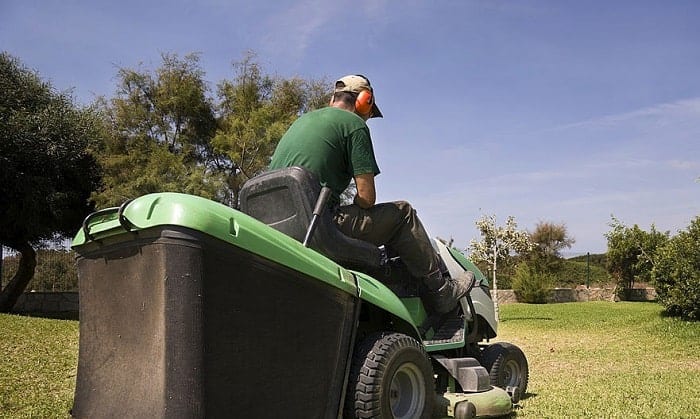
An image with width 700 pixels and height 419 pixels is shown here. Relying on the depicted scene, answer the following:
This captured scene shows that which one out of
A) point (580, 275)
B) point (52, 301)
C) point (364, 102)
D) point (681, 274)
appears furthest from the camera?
point (580, 275)

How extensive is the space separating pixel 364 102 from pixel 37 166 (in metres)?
15.6

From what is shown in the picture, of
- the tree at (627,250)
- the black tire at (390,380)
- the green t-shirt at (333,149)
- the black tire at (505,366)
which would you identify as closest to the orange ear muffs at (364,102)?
the green t-shirt at (333,149)

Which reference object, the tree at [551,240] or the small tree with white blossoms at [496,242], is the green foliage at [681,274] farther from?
the tree at [551,240]

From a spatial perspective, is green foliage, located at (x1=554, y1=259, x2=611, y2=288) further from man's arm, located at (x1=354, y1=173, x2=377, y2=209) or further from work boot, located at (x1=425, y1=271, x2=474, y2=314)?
man's arm, located at (x1=354, y1=173, x2=377, y2=209)

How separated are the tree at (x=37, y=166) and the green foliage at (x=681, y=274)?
15.1 m

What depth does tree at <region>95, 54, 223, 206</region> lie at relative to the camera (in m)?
20.2

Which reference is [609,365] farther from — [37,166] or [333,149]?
[37,166]

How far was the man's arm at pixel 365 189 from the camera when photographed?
3748 millimetres

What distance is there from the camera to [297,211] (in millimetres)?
3543

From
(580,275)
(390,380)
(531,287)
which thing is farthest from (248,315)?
(580,275)

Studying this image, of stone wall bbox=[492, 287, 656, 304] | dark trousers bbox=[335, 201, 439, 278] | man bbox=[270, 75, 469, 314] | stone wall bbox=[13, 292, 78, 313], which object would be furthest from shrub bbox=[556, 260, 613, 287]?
man bbox=[270, 75, 469, 314]

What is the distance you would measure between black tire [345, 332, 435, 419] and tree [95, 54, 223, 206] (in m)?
17.0

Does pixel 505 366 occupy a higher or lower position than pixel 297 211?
lower

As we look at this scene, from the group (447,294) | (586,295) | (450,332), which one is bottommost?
(586,295)
